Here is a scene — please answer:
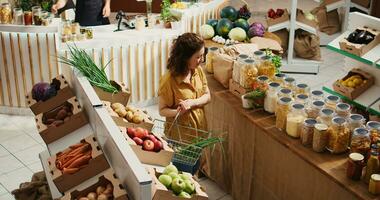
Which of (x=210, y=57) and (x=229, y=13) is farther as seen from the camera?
(x=229, y=13)

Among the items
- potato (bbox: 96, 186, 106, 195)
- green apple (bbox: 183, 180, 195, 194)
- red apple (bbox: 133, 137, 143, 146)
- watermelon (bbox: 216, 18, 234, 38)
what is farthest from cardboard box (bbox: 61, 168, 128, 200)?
watermelon (bbox: 216, 18, 234, 38)

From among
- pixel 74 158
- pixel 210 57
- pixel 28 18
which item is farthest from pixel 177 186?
pixel 28 18

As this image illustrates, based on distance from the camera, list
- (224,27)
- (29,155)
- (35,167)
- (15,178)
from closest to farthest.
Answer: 1. (15,178)
2. (35,167)
3. (29,155)
4. (224,27)

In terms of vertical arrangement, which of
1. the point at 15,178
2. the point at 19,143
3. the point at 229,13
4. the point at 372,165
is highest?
the point at 229,13

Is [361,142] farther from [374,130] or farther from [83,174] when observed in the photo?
[83,174]

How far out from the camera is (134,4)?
10672 mm

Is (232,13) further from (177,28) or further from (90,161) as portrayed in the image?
(90,161)

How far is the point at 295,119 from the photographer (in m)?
4.26

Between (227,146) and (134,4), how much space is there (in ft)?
19.8

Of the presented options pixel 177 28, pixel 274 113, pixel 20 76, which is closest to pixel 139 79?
pixel 177 28

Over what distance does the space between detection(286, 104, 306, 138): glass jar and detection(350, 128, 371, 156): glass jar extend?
471mm

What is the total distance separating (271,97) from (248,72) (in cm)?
39

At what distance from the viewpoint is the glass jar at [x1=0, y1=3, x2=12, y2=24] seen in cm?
662

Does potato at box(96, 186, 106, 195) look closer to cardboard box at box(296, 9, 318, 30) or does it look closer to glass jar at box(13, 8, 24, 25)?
glass jar at box(13, 8, 24, 25)
